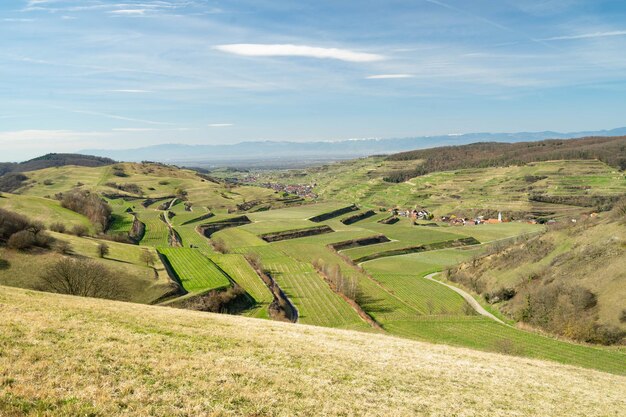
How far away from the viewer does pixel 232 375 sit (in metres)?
18.0

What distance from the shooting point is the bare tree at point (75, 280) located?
50969 millimetres

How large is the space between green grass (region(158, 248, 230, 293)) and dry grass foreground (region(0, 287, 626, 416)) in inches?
1768

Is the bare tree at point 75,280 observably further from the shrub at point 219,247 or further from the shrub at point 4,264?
the shrub at point 219,247

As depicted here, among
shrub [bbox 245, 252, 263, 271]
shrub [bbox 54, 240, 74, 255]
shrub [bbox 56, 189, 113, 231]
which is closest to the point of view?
shrub [bbox 54, 240, 74, 255]

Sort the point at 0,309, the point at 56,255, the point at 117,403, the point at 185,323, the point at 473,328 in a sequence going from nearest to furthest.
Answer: the point at 117,403 < the point at 0,309 < the point at 185,323 < the point at 56,255 < the point at 473,328

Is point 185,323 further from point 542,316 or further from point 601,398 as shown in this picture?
point 542,316

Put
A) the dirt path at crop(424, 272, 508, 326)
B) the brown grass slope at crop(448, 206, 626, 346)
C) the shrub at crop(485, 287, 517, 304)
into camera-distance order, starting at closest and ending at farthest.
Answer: the brown grass slope at crop(448, 206, 626, 346)
the dirt path at crop(424, 272, 508, 326)
the shrub at crop(485, 287, 517, 304)

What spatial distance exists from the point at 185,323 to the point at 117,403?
15947mm

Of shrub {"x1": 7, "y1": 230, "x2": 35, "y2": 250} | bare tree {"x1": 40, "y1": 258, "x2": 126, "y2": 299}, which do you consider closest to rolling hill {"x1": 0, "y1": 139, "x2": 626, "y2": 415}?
shrub {"x1": 7, "y1": 230, "x2": 35, "y2": 250}

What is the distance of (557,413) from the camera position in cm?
1995

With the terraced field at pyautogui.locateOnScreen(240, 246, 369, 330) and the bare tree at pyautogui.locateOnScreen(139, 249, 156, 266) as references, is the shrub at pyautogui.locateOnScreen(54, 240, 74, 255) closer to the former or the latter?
the bare tree at pyautogui.locateOnScreen(139, 249, 156, 266)

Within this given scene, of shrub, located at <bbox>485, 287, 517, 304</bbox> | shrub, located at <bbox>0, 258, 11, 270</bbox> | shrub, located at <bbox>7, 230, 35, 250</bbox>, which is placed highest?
shrub, located at <bbox>7, 230, 35, 250</bbox>

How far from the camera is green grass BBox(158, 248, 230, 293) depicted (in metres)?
75.1

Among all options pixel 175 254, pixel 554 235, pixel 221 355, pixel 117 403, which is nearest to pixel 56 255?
pixel 175 254
